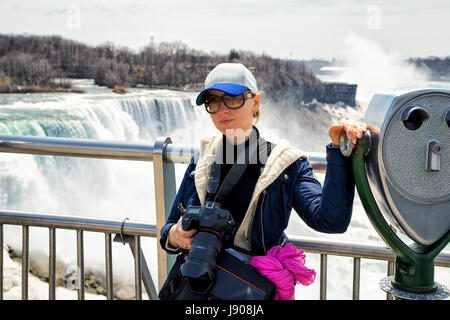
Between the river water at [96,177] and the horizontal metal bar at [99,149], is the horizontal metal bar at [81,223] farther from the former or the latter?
the river water at [96,177]

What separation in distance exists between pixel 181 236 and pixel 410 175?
1.91 ft

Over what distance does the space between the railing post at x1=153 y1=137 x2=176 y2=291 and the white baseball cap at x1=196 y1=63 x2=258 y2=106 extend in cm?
43

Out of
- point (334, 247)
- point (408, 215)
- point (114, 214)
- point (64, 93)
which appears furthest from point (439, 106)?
point (64, 93)

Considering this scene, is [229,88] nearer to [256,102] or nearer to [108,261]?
[256,102]

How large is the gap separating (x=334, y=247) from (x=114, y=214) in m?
17.9

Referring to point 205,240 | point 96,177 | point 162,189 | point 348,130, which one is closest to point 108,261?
point 162,189

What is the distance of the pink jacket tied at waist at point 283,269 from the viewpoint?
4.09 ft

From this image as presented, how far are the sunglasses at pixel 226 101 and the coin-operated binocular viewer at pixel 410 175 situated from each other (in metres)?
0.36

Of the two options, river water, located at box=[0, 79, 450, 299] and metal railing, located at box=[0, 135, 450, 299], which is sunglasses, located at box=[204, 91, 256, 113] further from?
river water, located at box=[0, 79, 450, 299]

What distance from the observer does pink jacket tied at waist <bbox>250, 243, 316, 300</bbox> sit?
125 centimetres

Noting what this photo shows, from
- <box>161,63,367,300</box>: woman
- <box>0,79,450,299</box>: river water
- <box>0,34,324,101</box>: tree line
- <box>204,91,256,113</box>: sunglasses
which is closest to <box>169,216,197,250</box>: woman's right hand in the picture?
<box>161,63,367,300</box>: woman

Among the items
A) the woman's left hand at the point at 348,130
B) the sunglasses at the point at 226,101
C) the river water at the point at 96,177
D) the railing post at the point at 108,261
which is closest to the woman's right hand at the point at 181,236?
the sunglasses at the point at 226,101

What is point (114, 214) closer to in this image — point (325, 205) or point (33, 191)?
point (33, 191)

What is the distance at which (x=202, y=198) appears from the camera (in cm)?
140
